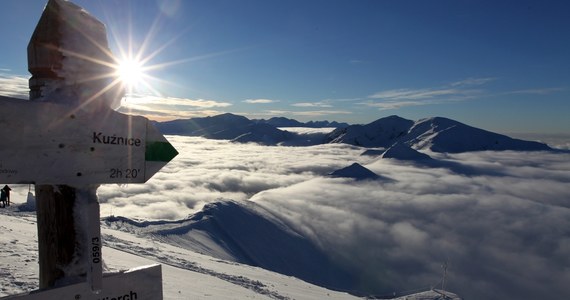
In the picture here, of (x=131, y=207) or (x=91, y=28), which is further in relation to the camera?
(x=131, y=207)

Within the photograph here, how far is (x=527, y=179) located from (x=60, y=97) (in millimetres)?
204052

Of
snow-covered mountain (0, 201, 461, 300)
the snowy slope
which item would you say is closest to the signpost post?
snow-covered mountain (0, 201, 461, 300)

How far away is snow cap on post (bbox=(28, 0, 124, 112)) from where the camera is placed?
2.06 metres

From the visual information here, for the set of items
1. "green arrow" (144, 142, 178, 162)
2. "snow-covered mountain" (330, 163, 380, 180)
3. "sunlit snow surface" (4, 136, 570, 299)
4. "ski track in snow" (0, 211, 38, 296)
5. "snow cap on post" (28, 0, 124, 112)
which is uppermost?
"snow cap on post" (28, 0, 124, 112)

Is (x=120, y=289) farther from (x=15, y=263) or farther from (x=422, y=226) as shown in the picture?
(x=422, y=226)

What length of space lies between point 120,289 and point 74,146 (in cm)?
92

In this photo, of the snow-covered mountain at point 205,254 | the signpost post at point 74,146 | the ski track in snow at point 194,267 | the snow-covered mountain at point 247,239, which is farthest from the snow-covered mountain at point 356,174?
the signpost post at point 74,146

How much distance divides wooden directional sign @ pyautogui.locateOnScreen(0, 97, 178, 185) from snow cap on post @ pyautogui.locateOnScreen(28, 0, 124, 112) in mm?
108

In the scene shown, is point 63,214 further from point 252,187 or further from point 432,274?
point 252,187

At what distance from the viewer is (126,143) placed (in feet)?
7.41

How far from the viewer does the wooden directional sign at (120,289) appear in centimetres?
198

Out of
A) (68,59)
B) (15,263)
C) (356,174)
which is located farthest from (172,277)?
(356,174)

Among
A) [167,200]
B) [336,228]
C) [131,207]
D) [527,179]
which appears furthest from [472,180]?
[131,207]

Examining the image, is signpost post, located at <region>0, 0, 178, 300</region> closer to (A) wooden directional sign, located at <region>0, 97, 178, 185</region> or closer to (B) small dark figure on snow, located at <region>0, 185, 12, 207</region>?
(A) wooden directional sign, located at <region>0, 97, 178, 185</region>
